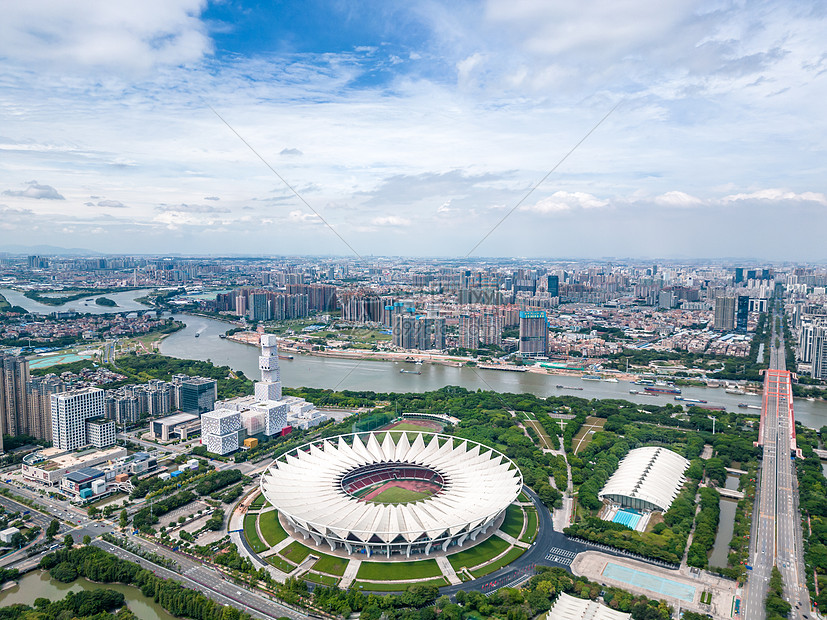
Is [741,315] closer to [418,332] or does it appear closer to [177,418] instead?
[418,332]

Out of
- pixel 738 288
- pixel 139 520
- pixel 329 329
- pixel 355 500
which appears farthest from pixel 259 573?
pixel 738 288

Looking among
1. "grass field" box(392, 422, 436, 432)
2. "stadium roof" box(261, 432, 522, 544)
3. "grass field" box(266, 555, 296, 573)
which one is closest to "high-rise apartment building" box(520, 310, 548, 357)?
"grass field" box(392, 422, 436, 432)

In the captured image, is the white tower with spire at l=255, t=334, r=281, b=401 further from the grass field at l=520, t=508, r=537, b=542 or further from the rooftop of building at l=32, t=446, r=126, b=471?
the grass field at l=520, t=508, r=537, b=542

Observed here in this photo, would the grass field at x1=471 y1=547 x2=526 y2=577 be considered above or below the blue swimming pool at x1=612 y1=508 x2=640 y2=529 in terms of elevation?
below

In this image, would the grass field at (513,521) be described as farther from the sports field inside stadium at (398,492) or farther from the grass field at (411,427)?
the grass field at (411,427)

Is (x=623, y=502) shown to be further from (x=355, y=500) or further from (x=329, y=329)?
(x=329, y=329)

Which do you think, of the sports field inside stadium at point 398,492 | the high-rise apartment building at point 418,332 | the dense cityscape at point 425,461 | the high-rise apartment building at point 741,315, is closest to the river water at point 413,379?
the dense cityscape at point 425,461
